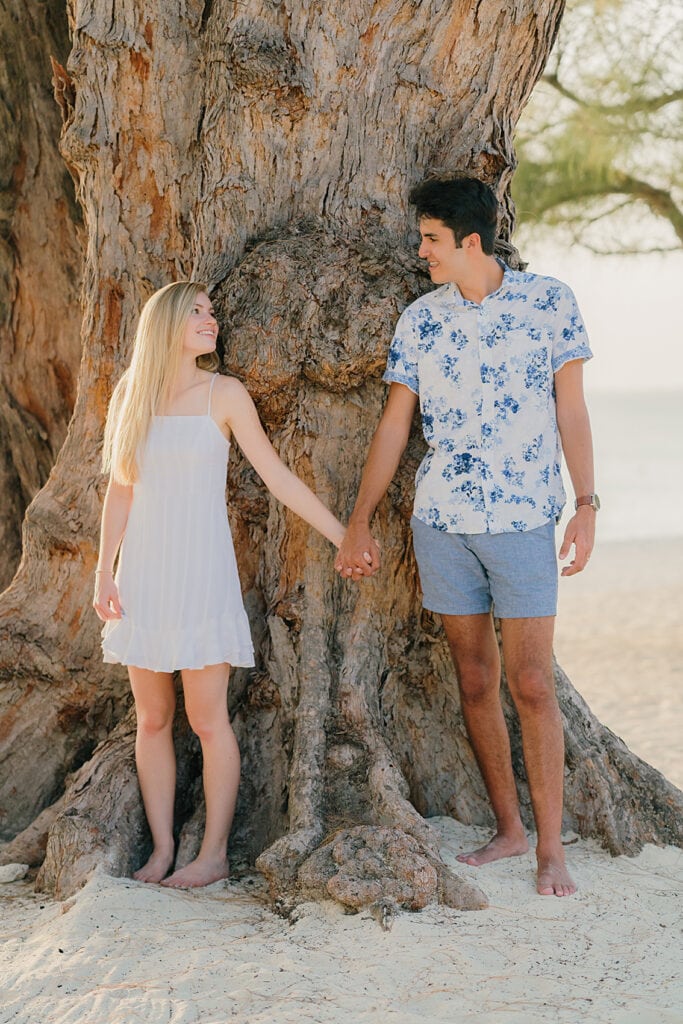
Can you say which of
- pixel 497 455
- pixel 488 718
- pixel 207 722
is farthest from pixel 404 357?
pixel 207 722

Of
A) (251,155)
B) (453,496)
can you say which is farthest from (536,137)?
(453,496)

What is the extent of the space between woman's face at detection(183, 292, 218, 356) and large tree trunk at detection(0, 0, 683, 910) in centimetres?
15

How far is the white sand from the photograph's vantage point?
2.82 meters

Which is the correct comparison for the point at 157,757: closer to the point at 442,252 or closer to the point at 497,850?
the point at 497,850

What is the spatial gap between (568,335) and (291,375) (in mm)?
873

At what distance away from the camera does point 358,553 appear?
143 inches

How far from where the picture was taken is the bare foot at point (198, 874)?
359 cm

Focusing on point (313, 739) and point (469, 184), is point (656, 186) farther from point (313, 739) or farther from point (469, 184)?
point (313, 739)

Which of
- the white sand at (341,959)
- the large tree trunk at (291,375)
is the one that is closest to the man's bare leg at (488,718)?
the white sand at (341,959)

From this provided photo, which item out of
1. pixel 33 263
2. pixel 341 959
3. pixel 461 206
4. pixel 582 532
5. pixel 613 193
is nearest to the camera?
pixel 341 959

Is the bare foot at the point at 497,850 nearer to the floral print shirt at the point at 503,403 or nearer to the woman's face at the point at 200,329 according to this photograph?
the floral print shirt at the point at 503,403

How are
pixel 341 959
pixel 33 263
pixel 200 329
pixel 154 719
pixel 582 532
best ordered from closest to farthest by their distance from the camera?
1. pixel 341 959
2. pixel 582 532
3. pixel 200 329
4. pixel 154 719
5. pixel 33 263

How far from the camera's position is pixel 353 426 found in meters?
3.94

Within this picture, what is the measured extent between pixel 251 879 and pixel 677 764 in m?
3.40
